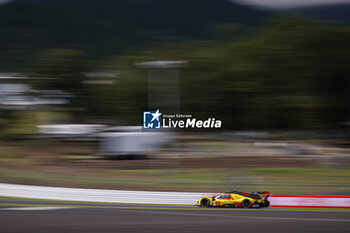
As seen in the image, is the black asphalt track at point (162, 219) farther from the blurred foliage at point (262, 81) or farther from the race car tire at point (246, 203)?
the blurred foliage at point (262, 81)

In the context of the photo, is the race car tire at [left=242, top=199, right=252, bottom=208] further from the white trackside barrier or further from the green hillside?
the green hillside

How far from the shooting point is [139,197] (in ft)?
24.8

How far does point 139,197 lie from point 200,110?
9541 mm

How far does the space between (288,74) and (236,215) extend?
41.3ft

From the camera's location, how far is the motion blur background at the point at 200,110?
1064 centimetres

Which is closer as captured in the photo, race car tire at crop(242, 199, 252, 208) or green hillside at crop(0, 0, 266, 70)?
race car tire at crop(242, 199, 252, 208)

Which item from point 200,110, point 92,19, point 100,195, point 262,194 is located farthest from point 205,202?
point 92,19

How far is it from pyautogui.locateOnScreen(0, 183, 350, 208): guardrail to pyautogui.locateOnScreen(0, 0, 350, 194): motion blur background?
0.96 metres

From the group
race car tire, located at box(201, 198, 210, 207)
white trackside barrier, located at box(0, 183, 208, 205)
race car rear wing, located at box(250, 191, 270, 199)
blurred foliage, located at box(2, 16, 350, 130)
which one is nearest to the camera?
race car rear wing, located at box(250, 191, 270, 199)

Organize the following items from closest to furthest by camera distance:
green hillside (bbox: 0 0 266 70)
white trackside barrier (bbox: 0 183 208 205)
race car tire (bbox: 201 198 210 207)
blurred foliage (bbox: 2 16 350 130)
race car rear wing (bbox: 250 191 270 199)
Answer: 1. race car rear wing (bbox: 250 191 270 199)
2. race car tire (bbox: 201 198 210 207)
3. white trackside barrier (bbox: 0 183 208 205)
4. blurred foliage (bbox: 2 16 350 130)
5. green hillside (bbox: 0 0 266 70)

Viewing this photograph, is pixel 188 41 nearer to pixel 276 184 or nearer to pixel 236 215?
pixel 276 184

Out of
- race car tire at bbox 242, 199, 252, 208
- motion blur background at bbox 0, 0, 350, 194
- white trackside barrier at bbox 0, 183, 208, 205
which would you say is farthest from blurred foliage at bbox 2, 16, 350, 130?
race car tire at bbox 242, 199, 252, 208

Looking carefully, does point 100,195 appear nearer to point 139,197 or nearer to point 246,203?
point 139,197

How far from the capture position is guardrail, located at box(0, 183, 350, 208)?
673 centimetres
